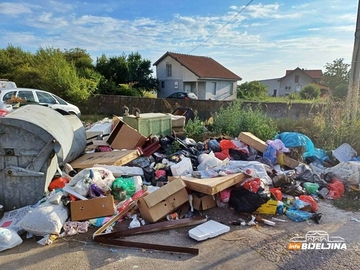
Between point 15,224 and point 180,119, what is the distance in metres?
4.82

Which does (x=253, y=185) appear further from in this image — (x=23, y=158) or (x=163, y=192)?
(x=23, y=158)

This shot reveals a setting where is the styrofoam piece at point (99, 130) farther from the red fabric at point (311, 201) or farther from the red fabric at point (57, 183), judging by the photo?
the red fabric at point (311, 201)

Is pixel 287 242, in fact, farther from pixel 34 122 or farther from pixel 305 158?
pixel 34 122

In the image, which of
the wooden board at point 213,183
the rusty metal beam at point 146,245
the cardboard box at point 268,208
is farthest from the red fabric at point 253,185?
the rusty metal beam at point 146,245

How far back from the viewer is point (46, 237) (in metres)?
2.83

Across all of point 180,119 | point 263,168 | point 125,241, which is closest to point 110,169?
point 125,241

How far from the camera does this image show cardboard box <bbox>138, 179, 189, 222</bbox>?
10.5 feet

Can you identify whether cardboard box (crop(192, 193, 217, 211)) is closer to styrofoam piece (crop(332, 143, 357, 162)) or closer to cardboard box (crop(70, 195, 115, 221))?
cardboard box (crop(70, 195, 115, 221))

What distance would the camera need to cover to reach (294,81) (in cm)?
4312

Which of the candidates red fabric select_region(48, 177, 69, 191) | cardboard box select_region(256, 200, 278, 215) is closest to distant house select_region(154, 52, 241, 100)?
red fabric select_region(48, 177, 69, 191)

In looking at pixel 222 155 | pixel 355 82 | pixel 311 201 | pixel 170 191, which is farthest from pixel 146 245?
pixel 355 82

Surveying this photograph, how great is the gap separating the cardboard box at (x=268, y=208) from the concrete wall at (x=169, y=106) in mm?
7339

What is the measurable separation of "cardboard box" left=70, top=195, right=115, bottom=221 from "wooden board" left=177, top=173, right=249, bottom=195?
109 centimetres

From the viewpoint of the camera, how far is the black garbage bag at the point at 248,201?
11.3 ft
